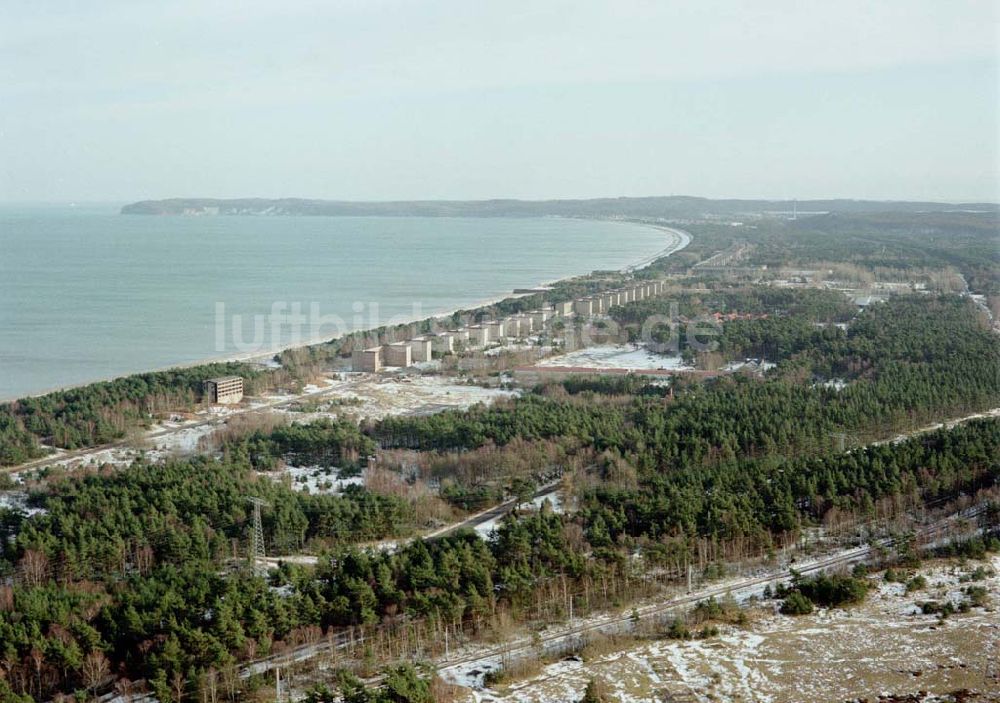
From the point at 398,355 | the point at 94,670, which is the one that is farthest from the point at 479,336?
the point at 94,670

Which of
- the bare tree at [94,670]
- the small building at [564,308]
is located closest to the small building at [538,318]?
the small building at [564,308]

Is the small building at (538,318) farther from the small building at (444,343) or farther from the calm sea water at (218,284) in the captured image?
the calm sea water at (218,284)

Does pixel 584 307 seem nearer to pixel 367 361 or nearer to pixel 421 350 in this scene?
pixel 421 350

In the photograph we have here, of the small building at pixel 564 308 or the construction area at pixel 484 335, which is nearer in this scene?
the construction area at pixel 484 335

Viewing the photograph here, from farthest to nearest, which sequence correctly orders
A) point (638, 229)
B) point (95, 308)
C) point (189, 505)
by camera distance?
point (638, 229), point (95, 308), point (189, 505)

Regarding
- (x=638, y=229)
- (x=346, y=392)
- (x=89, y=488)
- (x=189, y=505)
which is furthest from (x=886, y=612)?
(x=638, y=229)

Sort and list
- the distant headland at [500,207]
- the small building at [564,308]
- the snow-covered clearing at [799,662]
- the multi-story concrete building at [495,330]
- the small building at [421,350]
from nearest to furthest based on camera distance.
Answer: the snow-covered clearing at [799,662]
the small building at [421,350]
the multi-story concrete building at [495,330]
the small building at [564,308]
the distant headland at [500,207]

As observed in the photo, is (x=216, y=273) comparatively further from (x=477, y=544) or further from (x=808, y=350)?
(x=477, y=544)
